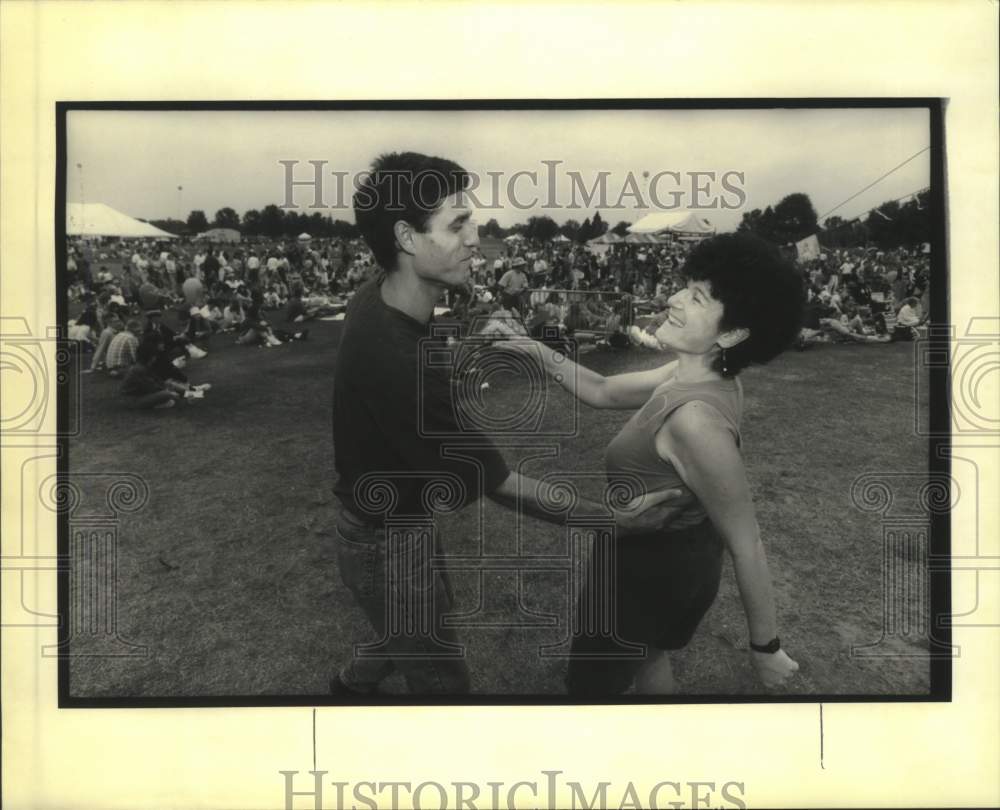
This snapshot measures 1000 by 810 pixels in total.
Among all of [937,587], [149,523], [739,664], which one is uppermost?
[149,523]

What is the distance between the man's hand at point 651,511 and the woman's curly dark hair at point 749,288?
0.44 metres

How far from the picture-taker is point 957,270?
3602 millimetres

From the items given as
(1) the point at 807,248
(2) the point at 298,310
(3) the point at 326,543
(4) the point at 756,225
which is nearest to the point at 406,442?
(3) the point at 326,543

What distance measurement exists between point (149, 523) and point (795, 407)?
226 cm

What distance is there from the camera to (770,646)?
3.55 m

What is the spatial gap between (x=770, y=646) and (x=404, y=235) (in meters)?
1.87

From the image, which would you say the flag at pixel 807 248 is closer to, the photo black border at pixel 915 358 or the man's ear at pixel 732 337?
the man's ear at pixel 732 337

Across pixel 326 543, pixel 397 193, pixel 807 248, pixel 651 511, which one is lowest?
pixel 326 543

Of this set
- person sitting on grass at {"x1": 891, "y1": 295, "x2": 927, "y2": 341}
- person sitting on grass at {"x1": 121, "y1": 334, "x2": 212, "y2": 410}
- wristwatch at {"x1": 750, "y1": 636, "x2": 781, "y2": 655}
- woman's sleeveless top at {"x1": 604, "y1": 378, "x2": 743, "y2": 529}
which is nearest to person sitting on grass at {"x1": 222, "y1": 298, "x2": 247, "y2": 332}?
person sitting on grass at {"x1": 121, "y1": 334, "x2": 212, "y2": 410}

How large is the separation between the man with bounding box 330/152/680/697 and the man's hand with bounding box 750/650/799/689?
60cm

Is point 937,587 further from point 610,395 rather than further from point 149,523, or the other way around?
point 149,523

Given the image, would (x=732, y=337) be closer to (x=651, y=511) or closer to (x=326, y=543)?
(x=651, y=511)

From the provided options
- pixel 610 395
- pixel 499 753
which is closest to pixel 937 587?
pixel 610 395

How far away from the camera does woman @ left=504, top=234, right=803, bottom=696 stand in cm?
345
